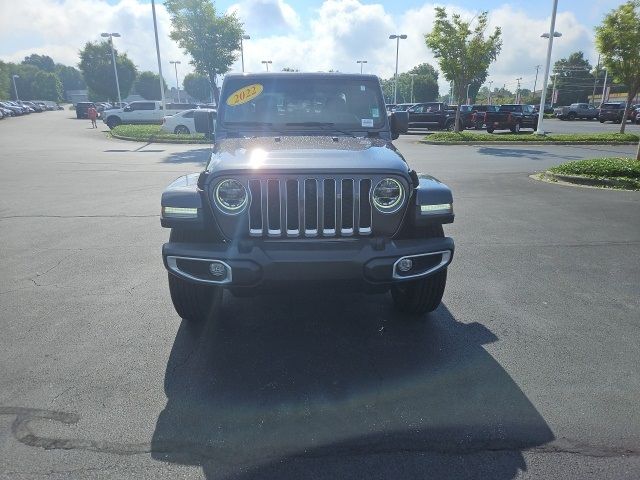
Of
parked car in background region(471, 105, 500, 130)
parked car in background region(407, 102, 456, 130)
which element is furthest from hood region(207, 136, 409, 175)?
parked car in background region(471, 105, 500, 130)

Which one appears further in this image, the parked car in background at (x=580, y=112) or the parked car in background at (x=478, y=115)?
the parked car in background at (x=580, y=112)

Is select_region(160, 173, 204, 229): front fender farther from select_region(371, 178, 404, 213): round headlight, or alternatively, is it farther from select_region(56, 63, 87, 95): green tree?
select_region(56, 63, 87, 95): green tree

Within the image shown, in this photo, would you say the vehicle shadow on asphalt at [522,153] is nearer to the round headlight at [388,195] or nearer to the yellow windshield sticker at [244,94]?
the yellow windshield sticker at [244,94]

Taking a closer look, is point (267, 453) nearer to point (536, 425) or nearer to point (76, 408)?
point (76, 408)

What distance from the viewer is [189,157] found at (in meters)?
16.3

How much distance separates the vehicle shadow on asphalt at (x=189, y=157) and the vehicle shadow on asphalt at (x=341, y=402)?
11614mm

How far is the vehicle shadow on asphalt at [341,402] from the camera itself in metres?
2.40

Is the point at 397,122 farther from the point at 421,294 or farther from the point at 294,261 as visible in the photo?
the point at 294,261

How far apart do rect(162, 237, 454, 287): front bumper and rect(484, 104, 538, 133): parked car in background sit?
26.9 m

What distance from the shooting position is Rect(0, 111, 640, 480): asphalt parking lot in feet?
7.93

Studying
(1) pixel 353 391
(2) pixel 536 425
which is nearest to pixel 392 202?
(1) pixel 353 391

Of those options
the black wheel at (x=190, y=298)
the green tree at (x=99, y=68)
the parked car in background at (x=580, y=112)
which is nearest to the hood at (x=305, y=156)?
the black wheel at (x=190, y=298)

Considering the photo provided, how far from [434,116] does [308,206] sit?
27059 millimetres

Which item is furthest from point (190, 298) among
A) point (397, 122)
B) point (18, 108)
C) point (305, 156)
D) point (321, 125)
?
point (18, 108)
